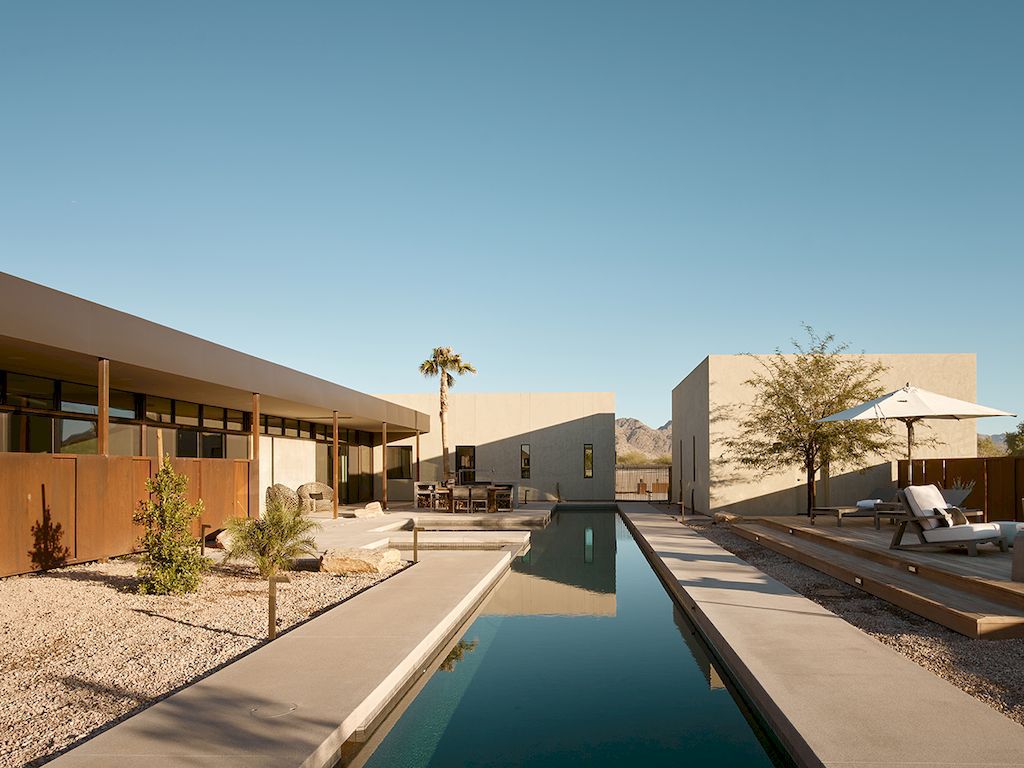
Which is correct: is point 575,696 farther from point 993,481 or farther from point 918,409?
point 993,481

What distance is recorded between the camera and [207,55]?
52.2ft

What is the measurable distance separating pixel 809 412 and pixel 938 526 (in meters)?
8.72

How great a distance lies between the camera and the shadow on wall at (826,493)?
66.4 ft

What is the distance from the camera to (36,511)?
983cm

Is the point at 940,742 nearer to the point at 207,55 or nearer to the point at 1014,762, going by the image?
the point at 1014,762

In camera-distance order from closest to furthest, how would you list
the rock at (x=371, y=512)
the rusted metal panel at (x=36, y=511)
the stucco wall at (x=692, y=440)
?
the rusted metal panel at (x=36, y=511) → the rock at (x=371, y=512) → the stucco wall at (x=692, y=440)

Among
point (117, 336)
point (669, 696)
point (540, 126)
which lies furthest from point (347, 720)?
point (540, 126)

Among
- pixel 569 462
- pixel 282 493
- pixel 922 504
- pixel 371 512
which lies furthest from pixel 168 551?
pixel 569 462

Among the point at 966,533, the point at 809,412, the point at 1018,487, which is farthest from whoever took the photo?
the point at 809,412

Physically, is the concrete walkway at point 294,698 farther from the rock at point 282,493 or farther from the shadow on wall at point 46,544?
the rock at point 282,493

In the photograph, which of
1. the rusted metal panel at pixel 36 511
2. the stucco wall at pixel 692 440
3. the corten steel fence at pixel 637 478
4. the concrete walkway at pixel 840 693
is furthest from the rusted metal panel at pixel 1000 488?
the corten steel fence at pixel 637 478

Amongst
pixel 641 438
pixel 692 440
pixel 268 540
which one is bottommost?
pixel 641 438

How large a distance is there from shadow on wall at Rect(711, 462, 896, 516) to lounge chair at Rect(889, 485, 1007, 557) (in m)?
9.61

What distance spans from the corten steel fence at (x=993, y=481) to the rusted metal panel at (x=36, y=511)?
1296 centimetres
